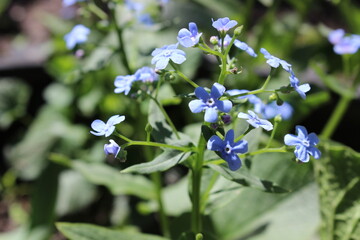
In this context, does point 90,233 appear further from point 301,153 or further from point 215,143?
point 301,153

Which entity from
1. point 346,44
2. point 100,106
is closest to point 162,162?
point 346,44

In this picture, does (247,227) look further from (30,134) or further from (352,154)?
(30,134)

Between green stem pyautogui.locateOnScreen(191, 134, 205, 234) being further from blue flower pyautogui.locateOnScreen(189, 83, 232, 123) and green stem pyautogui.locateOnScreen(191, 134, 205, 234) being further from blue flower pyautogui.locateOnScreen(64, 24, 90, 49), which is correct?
blue flower pyautogui.locateOnScreen(64, 24, 90, 49)

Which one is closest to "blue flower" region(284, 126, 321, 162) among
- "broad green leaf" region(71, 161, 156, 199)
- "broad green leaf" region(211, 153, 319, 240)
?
"broad green leaf" region(211, 153, 319, 240)

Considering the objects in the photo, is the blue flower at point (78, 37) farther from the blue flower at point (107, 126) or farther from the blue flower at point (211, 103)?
the blue flower at point (211, 103)

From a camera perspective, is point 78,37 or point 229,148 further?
point 78,37

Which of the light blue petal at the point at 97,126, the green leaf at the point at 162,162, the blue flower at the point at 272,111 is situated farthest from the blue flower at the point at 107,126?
the blue flower at the point at 272,111
